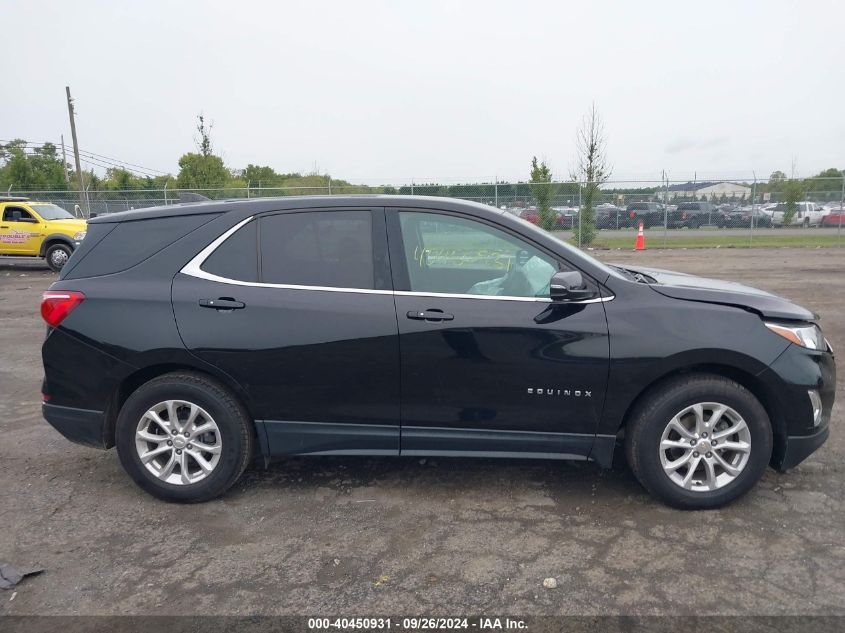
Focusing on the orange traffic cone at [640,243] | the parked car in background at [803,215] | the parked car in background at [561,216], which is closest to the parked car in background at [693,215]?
the orange traffic cone at [640,243]

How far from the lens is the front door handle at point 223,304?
12.4 ft

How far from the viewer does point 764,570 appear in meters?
3.10

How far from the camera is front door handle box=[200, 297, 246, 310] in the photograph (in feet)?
12.4

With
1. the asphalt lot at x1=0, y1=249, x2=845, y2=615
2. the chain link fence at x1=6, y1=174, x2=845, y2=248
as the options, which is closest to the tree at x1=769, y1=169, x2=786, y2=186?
the chain link fence at x1=6, y1=174, x2=845, y2=248

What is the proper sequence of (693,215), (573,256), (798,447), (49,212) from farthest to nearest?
(693,215) < (49,212) < (573,256) < (798,447)

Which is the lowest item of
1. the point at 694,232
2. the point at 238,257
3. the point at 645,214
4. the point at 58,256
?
the point at 694,232

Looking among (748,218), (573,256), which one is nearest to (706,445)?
(573,256)

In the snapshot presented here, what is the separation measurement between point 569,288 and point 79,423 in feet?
9.93

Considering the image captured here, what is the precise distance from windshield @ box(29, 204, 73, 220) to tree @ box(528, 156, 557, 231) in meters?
13.5

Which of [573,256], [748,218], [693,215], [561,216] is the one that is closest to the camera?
[573,256]

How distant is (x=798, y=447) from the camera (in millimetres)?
3637

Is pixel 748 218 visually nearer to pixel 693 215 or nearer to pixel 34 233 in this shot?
pixel 693 215

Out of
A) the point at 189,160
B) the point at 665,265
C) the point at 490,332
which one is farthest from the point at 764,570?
the point at 189,160

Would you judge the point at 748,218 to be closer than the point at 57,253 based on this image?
No
